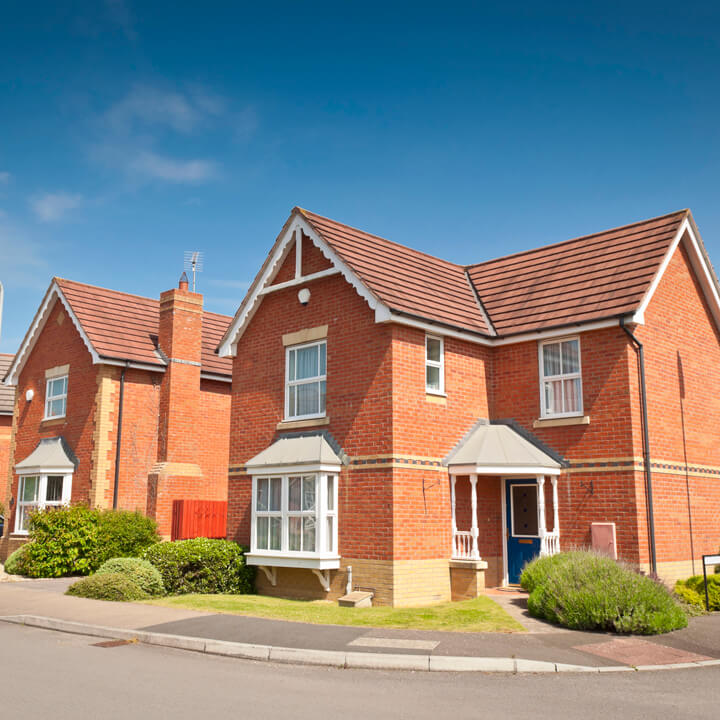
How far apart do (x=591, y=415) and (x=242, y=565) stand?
28.3 ft

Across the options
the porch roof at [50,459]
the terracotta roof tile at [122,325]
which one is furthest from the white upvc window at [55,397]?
the terracotta roof tile at [122,325]

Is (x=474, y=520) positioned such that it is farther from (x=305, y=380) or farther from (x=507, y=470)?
(x=305, y=380)

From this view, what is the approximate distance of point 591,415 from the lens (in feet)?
56.9

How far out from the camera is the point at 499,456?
17266 millimetres

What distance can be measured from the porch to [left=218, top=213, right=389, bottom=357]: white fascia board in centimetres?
427

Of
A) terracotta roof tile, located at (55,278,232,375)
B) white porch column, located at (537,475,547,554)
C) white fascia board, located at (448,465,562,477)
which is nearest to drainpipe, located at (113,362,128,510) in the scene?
terracotta roof tile, located at (55,278,232,375)

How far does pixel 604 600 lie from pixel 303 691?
5.96 m

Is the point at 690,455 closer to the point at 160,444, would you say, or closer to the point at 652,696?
the point at 652,696

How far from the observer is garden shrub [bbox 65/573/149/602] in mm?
16484

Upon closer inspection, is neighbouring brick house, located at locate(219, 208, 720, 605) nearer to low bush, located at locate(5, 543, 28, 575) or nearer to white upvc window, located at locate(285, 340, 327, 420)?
white upvc window, located at locate(285, 340, 327, 420)

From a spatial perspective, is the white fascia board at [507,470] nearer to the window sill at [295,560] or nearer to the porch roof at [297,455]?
the porch roof at [297,455]

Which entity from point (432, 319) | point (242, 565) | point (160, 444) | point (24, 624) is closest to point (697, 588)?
point (432, 319)

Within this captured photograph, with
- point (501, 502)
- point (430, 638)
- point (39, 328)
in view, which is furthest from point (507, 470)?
→ point (39, 328)

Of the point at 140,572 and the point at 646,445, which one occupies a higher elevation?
the point at 646,445
